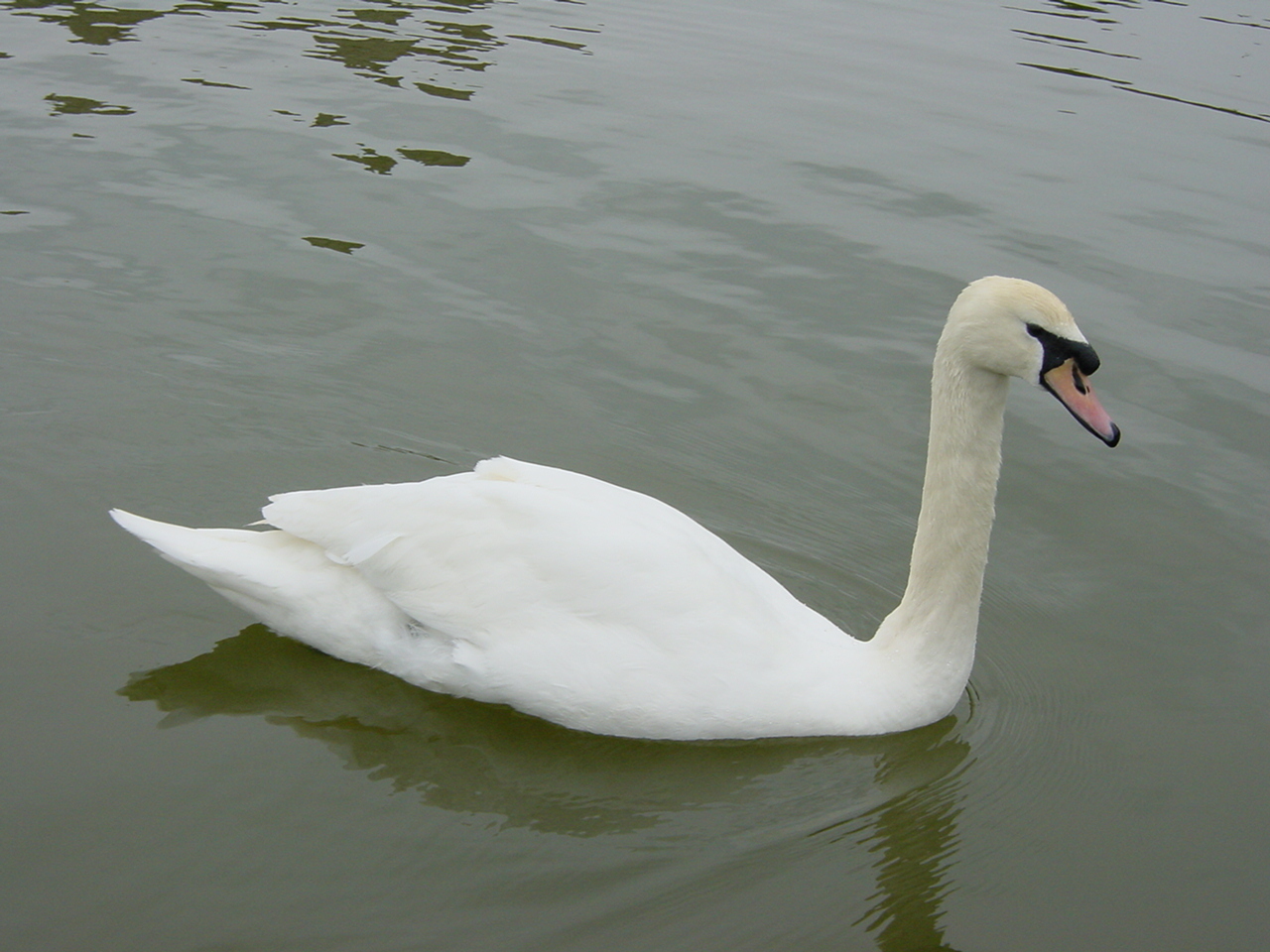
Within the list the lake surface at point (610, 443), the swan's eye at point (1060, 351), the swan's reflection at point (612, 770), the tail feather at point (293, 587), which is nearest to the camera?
the lake surface at point (610, 443)

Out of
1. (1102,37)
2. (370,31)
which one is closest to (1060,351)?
(370,31)

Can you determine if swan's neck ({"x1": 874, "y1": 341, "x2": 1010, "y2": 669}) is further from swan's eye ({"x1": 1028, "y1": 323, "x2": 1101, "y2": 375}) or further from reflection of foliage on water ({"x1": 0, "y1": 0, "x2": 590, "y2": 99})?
reflection of foliage on water ({"x1": 0, "y1": 0, "x2": 590, "y2": 99})

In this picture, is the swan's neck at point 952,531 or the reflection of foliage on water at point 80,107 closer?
the swan's neck at point 952,531

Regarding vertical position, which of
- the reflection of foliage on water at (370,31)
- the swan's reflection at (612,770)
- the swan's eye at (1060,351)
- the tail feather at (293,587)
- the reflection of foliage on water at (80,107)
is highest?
the swan's eye at (1060,351)

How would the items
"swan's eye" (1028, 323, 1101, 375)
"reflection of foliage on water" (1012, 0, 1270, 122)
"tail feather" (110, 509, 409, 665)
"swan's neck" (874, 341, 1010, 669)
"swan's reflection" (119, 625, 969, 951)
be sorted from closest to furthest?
"swan's reflection" (119, 625, 969, 951)
"swan's eye" (1028, 323, 1101, 375)
"swan's neck" (874, 341, 1010, 669)
"tail feather" (110, 509, 409, 665)
"reflection of foliage on water" (1012, 0, 1270, 122)

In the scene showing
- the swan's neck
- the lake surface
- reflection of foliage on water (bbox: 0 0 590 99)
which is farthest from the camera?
reflection of foliage on water (bbox: 0 0 590 99)

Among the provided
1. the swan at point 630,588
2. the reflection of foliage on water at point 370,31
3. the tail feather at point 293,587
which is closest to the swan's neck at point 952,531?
the swan at point 630,588

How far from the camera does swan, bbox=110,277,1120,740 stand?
15.4ft

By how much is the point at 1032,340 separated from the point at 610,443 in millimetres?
2789

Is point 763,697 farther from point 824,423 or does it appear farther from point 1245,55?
point 1245,55

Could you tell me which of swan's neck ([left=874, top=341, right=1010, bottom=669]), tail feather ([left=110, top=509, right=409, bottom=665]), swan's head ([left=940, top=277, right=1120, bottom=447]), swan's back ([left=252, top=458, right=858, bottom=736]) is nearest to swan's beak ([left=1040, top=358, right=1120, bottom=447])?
swan's head ([left=940, top=277, right=1120, bottom=447])

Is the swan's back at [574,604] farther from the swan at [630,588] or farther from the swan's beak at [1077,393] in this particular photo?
the swan's beak at [1077,393]

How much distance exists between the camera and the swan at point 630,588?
4.70 metres

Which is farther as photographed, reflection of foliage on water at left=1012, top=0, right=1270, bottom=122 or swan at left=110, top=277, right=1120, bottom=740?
reflection of foliage on water at left=1012, top=0, right=1270, bottom=122
